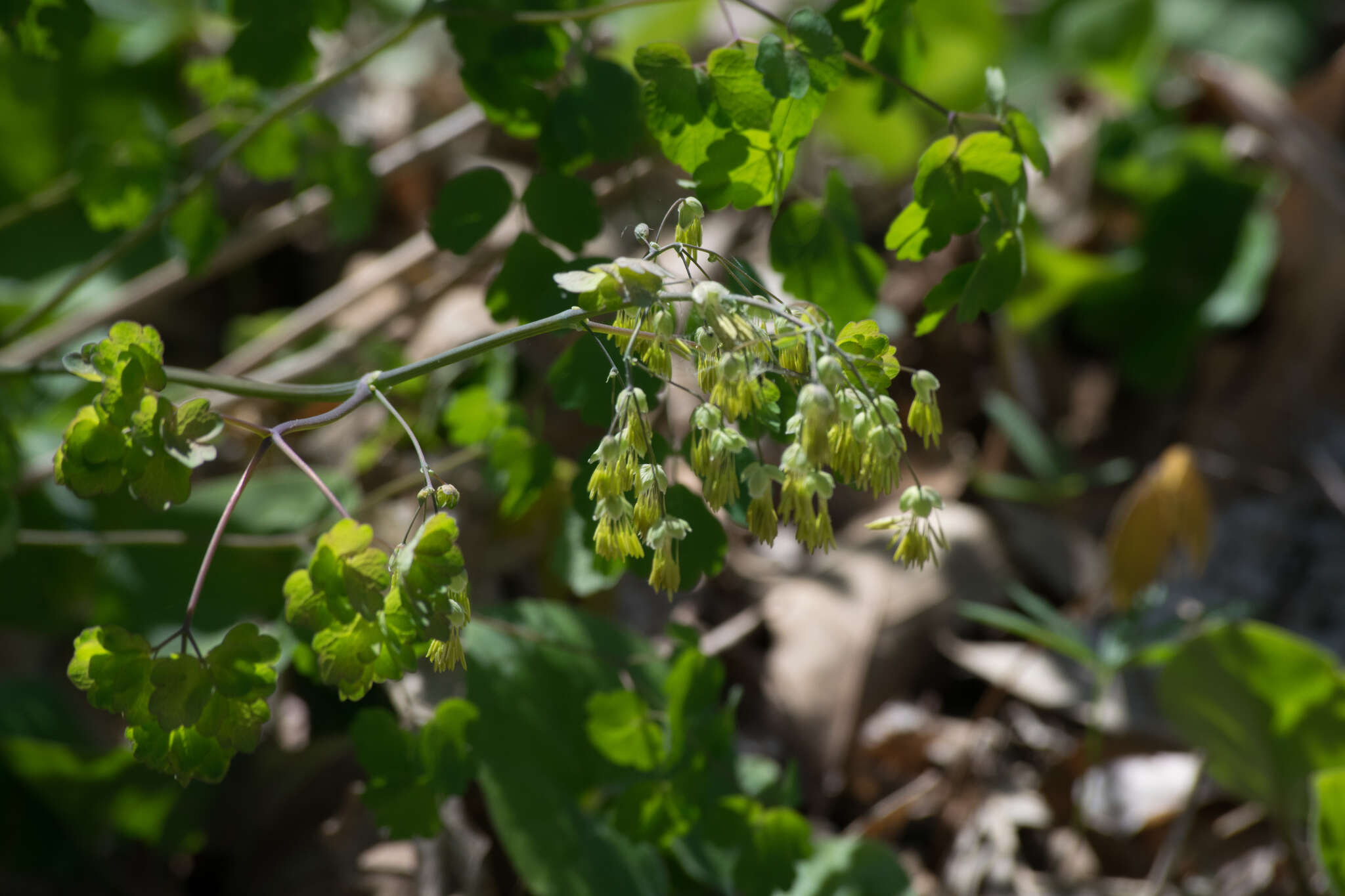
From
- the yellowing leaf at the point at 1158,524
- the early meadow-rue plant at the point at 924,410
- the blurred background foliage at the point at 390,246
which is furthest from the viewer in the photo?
the yellowing leaf at the point at 1158,524

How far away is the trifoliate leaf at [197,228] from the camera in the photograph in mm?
1710

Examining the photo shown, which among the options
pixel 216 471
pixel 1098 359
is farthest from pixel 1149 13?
pixel 216 471

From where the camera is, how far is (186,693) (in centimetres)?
89

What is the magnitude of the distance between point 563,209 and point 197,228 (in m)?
0.82

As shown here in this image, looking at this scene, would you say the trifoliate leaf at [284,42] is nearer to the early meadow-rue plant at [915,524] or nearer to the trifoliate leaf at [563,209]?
the trifoliate leaf at [563,209]

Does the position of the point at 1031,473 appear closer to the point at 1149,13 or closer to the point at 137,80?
the point at 1149,13

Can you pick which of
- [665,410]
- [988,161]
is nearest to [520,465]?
[665,410]

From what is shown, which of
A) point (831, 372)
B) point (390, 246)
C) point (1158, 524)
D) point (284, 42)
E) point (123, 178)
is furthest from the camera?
point (390, 246)

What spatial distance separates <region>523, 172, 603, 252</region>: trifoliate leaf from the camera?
124 centimetres

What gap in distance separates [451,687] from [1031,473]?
1563 mm

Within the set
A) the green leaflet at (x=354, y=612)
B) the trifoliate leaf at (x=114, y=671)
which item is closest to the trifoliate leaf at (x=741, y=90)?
the green leaflet at (x=354, y=612)

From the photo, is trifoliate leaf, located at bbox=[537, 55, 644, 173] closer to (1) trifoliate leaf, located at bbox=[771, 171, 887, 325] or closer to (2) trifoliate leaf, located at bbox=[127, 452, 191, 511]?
(1) trifoliate leaf, located at bbox=[771, 171, 887, 325]

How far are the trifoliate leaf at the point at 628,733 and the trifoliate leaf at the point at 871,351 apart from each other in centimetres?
58

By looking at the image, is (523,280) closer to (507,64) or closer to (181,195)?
(507,64)
